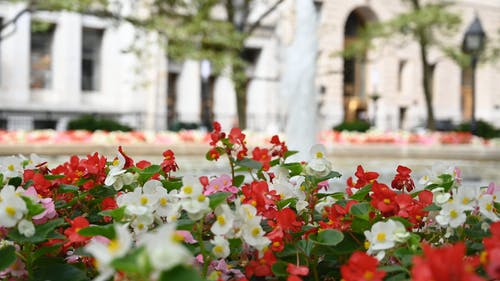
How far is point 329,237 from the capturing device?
75.5 inches

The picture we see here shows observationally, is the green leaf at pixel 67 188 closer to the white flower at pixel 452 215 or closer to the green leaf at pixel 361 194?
the green leaf at pixel 361 194

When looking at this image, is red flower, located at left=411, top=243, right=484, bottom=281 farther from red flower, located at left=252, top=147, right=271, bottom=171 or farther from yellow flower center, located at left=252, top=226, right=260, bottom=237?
red flower, located at left=252, top=147, right=271, bottom=171

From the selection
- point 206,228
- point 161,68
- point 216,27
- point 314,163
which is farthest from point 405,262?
point 161,68

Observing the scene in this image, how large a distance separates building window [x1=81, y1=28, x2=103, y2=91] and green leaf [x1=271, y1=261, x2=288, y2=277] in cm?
2902

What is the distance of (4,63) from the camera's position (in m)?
27.0

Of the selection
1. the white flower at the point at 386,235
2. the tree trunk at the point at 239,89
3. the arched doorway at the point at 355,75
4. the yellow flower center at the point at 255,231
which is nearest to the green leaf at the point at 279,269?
the yellow flower center at the point at 255,231

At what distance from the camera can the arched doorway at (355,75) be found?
42656mm

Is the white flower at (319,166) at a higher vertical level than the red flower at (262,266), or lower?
higher

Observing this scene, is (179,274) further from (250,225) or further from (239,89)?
(239,89)

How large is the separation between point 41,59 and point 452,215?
28.4m

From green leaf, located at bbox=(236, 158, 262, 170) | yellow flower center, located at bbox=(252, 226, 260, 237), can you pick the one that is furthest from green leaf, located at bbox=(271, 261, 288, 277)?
green leaf, located at bbox=(236, 158, 262, 170)

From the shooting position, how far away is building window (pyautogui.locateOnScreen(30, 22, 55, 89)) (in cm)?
2834

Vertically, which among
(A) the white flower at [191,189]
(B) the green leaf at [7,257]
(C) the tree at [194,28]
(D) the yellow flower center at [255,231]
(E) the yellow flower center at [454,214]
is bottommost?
(B) the green leaf at [7,257]

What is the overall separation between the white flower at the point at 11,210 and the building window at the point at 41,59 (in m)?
27.8
